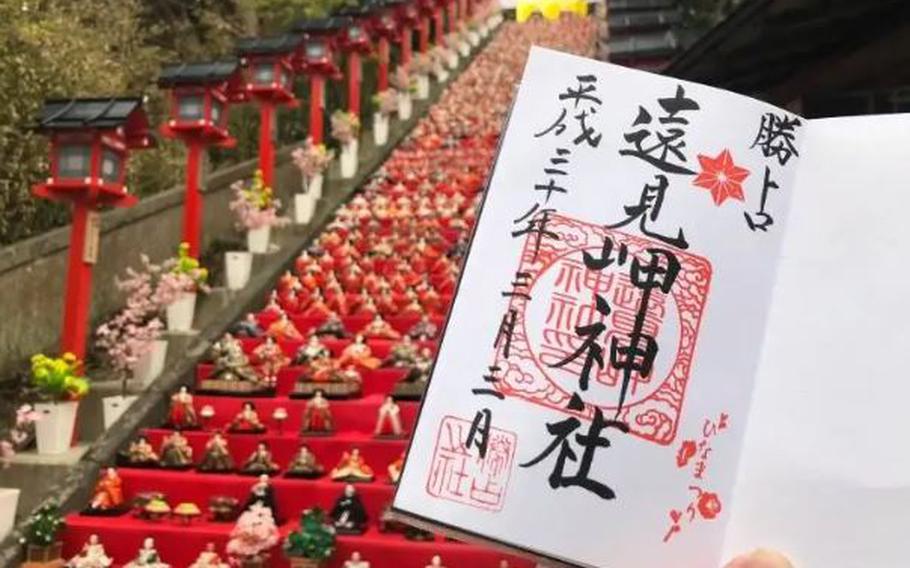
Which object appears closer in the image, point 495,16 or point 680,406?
point 680,406

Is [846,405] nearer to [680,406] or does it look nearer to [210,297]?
[680,406]

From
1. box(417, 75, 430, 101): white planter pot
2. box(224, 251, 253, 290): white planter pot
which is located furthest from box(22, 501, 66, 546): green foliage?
box(417, 75, 430, 101): white planter pot

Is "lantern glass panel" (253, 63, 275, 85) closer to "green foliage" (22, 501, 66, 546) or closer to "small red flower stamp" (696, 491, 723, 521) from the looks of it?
"green foliage" (22, 501, 66, 546)

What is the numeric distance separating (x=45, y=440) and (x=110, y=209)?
2.43 meters

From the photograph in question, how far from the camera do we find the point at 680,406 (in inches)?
38.3

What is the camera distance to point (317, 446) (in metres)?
4.78

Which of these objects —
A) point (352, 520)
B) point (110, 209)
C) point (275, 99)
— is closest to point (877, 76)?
point (352, 520)

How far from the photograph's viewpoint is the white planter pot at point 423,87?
573 inches

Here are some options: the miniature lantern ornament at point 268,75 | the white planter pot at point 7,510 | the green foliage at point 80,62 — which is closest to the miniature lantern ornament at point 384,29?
the green foliage at point 80,62

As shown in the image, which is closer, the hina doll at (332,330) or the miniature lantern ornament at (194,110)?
the hina doll at (332,330)

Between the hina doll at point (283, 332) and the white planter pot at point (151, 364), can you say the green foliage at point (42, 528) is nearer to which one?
the white planter pot at point (151, 364)

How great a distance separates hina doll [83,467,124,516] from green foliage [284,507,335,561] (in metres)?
1.00

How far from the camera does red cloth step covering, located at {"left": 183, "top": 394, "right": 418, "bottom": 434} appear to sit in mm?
5055

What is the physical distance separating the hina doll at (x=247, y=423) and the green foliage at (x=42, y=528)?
1.03 m
